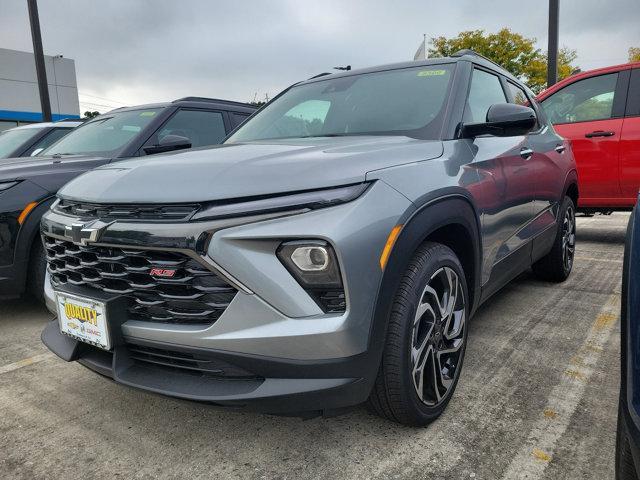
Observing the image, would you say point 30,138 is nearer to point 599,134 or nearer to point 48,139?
point 48,139

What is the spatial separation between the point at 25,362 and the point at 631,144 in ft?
18.9

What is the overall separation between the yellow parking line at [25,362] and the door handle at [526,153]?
3.11 metres

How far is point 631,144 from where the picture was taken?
17.2 feet

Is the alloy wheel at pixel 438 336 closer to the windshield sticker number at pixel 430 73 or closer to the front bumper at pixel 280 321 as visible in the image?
the front bumper at pixel 280 321

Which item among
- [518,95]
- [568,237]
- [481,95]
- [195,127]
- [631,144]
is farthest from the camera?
[631,144]

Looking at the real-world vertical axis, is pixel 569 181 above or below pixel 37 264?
above

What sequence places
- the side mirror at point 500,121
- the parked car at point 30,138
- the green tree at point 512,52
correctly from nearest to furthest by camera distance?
the side mirror at point 500,121, the parked car at point 30,138, the green tree at point 512,52

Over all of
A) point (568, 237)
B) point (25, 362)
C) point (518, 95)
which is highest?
point (518, 95)

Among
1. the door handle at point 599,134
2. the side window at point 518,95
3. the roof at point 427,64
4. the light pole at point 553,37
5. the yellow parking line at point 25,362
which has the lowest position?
the yellow parking line at point 25,362

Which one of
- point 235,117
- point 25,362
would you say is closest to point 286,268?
point 25,362

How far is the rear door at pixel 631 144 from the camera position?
5.24 meters

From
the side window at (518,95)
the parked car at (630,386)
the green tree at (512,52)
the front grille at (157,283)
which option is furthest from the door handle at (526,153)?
the green tree at (512,52)

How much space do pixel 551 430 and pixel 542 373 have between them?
21.9 inches

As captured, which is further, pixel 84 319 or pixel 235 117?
pixel 235 117
